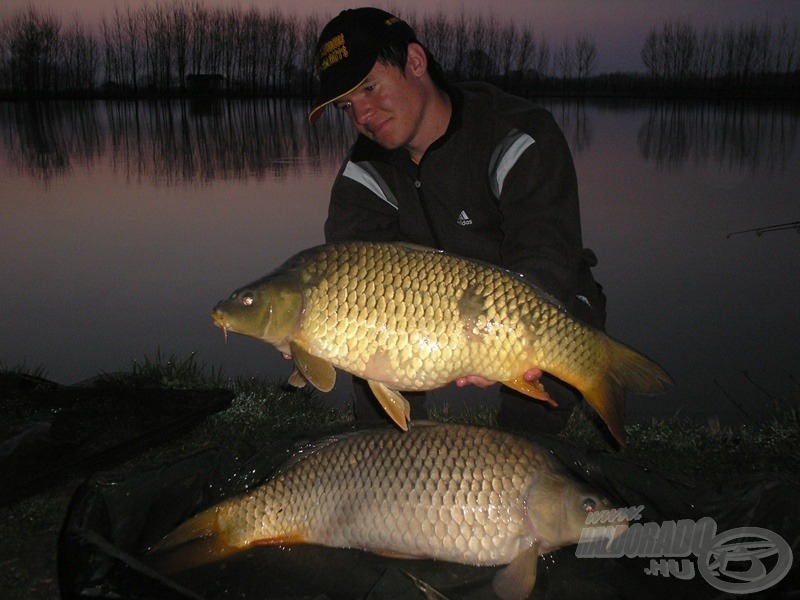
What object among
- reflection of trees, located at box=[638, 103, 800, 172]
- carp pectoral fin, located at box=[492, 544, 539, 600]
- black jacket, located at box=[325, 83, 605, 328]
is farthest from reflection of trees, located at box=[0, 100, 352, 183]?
carp pectoral fin, located at box=[492, 544, 539, 600]

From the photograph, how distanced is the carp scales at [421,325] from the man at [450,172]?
0.13m

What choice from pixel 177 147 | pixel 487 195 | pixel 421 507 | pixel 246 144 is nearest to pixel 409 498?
pixel 421 507

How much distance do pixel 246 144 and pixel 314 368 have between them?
44.0 ft

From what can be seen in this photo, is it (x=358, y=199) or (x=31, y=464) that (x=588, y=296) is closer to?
(x=358, y=199)

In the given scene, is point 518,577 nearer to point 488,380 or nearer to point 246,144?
point 488,380

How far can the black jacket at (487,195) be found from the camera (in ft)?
5.65

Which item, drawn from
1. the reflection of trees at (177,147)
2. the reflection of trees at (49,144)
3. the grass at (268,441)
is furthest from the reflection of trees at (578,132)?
the grass at (268,441)

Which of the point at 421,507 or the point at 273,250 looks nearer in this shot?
the point at 421,507

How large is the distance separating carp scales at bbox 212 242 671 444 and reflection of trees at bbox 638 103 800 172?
10.1 m

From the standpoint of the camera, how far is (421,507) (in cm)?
140

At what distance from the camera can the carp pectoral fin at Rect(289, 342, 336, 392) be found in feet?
4.44

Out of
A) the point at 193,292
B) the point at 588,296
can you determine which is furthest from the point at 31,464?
the point at 193,292

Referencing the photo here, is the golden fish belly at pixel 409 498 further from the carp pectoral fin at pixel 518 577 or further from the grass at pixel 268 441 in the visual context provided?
the grass at pixel 268 441

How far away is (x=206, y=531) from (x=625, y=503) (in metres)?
0.88
